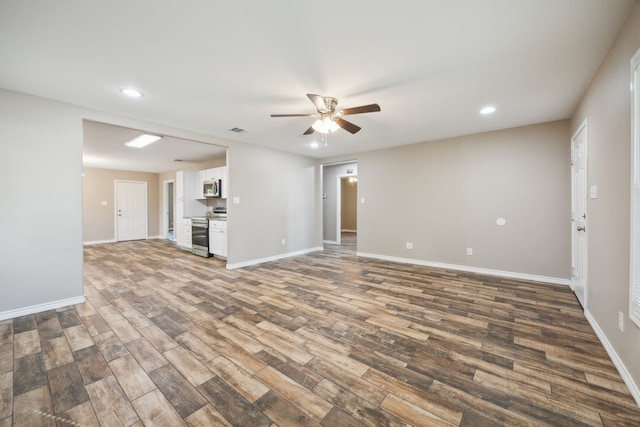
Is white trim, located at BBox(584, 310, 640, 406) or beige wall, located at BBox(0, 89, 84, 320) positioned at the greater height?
beige wall, located at BBox(0, 89, 84, 320)

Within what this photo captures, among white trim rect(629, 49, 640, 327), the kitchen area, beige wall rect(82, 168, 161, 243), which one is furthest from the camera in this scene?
beige wall rect(82, 168, 161, 243)

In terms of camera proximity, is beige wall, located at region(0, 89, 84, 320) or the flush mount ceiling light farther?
the flush mount ceiling light

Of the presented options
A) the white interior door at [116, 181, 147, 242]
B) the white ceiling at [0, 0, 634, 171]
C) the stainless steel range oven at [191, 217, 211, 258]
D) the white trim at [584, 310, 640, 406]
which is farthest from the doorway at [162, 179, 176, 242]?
the white trim at [584, 310, 640, 406]

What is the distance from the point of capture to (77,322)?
8.66ft

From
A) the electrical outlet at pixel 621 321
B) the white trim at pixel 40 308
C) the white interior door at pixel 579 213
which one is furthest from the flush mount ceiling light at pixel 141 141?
the white interior door at pixel 579 213

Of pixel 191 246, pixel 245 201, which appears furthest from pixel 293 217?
pixel 191 246

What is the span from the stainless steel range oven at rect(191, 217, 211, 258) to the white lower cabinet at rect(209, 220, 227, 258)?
0.15m

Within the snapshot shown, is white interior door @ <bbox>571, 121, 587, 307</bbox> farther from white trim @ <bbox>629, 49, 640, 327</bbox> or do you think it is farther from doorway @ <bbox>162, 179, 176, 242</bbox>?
doorway @ <bbox>162, 179, 176, 242</bbox>

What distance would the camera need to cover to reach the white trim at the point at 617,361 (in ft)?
5.18

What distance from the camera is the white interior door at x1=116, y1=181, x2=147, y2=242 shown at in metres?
8.39

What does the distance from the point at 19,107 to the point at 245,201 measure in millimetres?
3071

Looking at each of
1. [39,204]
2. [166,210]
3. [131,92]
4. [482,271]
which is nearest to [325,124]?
[131,92]

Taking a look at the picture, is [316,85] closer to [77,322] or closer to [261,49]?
[261,49]

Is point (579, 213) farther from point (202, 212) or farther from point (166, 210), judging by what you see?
point (166, 210)
